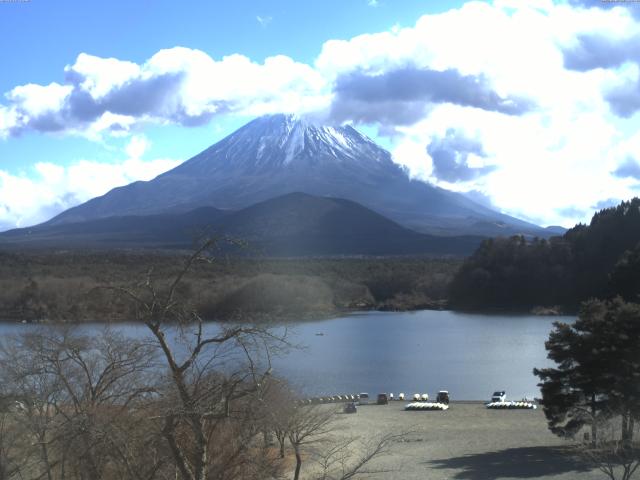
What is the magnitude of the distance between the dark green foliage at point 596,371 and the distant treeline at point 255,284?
757 cm

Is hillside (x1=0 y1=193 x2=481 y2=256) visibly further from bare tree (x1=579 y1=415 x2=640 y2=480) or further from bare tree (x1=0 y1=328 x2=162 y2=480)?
bare tree (x1=0 y1=328 x2=162 y2=480)

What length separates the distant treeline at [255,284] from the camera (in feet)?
117

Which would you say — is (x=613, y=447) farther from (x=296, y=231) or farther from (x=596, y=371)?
(x=296, y=231)

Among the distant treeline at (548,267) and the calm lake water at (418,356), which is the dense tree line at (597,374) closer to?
the calm lake water at (418,356)

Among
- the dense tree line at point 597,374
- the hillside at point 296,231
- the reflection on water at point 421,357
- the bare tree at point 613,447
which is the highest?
the hillside at point 296,231

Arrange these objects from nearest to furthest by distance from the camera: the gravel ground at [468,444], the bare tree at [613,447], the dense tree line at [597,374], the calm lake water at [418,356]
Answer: the bare tree at [613,447] < the gravel ground at [468,444] < the dense tree line at [597,374] < the calm lake water at [418,356]

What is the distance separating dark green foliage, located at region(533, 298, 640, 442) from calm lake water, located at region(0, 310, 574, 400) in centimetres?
522

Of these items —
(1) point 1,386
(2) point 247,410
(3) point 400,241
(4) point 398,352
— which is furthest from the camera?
(3) point 400,241

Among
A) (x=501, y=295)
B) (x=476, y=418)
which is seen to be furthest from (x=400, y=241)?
(x=476, y=418)

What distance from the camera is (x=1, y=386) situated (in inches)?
305

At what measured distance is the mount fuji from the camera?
13350 centimetres

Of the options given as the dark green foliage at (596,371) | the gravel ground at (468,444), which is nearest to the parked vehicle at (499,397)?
the gravel ground at (468,444)

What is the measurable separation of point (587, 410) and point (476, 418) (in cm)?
545

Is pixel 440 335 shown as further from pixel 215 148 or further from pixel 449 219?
pixel 215 148
